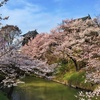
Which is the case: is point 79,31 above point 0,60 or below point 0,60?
above

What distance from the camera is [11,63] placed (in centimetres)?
1355

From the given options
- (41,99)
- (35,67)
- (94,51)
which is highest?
(94,51)

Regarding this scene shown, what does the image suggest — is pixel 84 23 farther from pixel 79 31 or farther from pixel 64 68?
pixel 64 68

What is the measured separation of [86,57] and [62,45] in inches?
232

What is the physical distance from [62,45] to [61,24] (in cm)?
489

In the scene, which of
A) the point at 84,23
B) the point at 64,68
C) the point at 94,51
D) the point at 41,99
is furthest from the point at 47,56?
the point at 41,99

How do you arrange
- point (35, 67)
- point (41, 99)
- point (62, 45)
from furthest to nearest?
point (62, 45)
point (41, 99)
point (35, 67)

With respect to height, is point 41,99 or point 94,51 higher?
point 94,51

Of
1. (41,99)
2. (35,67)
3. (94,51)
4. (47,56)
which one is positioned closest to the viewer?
(35,67)

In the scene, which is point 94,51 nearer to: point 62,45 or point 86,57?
point 86,57

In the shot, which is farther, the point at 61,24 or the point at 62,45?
the point at 61,24

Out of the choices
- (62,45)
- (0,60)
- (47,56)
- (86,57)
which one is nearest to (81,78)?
(86,57)

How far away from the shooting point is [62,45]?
40.2m

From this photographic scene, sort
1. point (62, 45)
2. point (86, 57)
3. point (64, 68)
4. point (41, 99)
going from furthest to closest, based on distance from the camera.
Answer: point (64, 68), point (62, 45), point (86, 57), point (41, 99)
